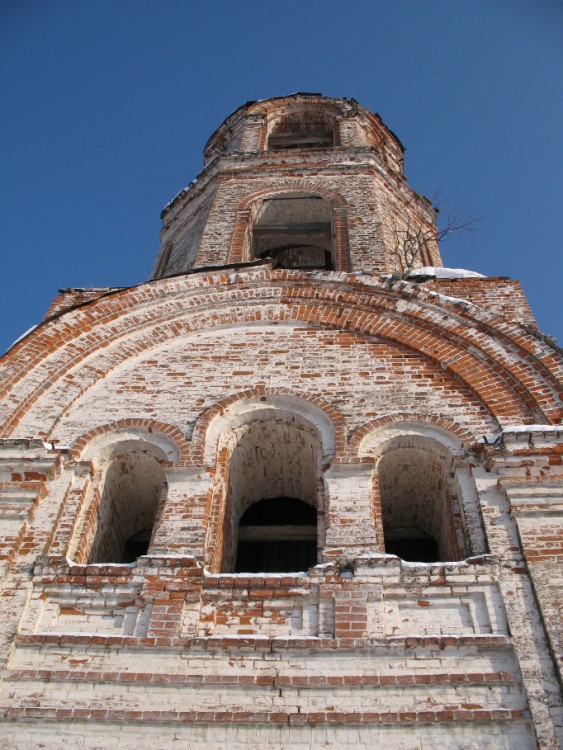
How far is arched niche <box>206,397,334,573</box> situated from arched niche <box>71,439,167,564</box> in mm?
681

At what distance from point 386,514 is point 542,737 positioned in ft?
10.6

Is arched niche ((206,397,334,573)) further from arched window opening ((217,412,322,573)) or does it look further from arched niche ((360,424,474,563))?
arched niche ((360,424,474,563))

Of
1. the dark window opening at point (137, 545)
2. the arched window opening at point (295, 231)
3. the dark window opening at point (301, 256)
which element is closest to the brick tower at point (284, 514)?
the dark window opening at point (137, 545)

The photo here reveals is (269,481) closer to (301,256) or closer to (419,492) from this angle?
(419,492)

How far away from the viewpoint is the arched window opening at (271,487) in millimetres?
7570

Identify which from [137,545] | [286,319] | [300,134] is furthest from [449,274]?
[300,134]

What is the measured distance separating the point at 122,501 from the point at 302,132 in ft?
35.6

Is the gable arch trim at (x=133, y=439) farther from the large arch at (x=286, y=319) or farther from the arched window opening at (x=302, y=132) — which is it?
the arched window opening at (x=302, y=132)

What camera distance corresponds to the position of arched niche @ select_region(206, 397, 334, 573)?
7.42m

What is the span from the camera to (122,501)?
24.8ft

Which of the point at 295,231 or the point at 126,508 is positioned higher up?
the point at 295,231

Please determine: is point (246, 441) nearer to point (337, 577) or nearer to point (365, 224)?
point (337, 577)

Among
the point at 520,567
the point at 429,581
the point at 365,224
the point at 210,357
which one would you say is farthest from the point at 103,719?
the point at 365,224

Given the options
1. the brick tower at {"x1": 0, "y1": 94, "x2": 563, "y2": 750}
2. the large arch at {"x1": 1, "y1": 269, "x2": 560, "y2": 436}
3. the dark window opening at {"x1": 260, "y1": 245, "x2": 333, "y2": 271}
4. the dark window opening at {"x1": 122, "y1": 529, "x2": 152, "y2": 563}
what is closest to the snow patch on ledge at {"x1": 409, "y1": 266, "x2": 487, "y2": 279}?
the brick tower at {"x1": 0, "y1": 94, "x2": 563, "y2": 750}
